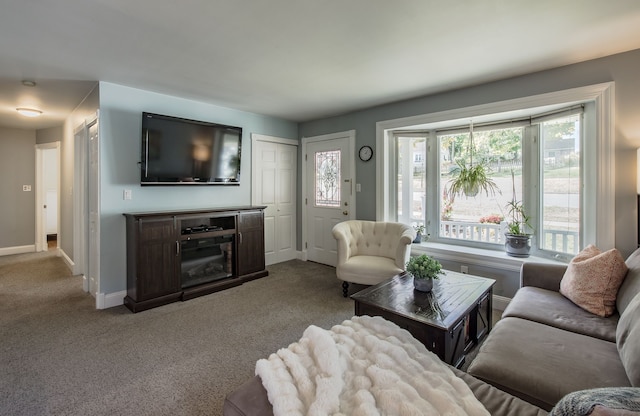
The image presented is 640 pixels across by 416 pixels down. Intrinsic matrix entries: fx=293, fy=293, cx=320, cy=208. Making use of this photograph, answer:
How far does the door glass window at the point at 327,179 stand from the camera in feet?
15.4

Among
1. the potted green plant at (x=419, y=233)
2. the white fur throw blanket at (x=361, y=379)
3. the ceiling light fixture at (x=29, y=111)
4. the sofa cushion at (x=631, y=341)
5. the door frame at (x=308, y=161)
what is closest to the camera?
the white fur throw blanket at (x=361, y=379)

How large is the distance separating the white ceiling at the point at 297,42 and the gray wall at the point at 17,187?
9.35 feet

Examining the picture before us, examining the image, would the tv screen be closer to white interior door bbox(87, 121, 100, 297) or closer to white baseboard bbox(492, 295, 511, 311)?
white interior door bbox(87, 121, 100, 297)

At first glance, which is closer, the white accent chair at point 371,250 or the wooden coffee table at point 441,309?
the wooden coffee table at point 441,309

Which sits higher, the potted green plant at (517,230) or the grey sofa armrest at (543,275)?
the potted green plant at (517,230)

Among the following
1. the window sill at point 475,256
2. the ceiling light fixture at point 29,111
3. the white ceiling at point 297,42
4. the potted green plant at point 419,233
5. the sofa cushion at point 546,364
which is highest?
the ceiling light fixture at point 29,111

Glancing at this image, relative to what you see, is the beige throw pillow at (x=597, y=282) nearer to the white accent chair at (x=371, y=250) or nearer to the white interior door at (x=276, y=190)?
the white accent chair at (x=371, y=250)

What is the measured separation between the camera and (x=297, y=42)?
2301 mm

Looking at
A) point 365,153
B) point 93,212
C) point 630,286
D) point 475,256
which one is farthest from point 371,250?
point 93,212

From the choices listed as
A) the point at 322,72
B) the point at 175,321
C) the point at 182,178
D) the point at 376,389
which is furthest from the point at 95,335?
the point at 322,72

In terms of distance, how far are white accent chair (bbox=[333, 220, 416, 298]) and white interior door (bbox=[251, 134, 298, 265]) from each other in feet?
5.13

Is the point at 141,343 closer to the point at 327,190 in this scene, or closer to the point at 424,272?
the point at 424,272

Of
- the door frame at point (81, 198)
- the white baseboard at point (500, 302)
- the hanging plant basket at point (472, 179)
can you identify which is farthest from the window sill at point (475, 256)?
the door frame at point (81, 198)

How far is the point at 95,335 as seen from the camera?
2557 millimetres
